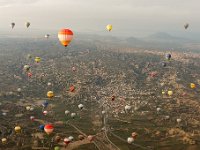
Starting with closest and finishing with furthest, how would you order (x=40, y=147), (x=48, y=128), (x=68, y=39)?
(x=68, y=39), (x=48, y=128), (x=40, y=147)

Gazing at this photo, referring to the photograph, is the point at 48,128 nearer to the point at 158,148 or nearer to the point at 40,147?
the point at 40,147

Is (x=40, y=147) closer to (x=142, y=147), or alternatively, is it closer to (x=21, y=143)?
(x=21, y=143)

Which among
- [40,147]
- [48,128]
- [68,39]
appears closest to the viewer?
[68,39]

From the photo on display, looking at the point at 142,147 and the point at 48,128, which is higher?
the point at 48,128

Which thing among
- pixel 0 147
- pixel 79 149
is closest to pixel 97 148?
pixel 79 149

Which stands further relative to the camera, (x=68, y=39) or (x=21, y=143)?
(x=21, y=143)

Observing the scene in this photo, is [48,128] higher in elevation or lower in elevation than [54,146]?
higher

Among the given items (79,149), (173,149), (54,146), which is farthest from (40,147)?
(173,149)

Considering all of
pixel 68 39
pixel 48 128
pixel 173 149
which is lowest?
pixel 173 149
